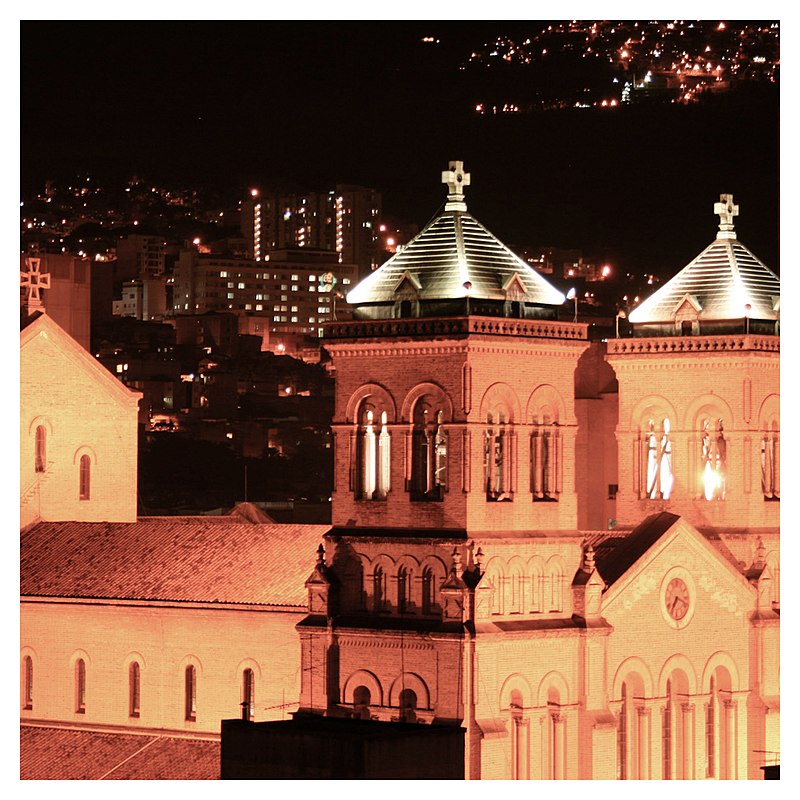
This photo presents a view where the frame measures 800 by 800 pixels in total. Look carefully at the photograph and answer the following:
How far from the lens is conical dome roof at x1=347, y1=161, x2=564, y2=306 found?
71750 millimetres

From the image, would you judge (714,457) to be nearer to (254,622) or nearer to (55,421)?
(254,622)

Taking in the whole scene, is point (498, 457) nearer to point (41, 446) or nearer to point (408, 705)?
point (408, 705)

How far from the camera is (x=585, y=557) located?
2864 inches

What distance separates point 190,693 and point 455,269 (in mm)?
11180

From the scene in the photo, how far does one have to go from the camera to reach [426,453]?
236ft

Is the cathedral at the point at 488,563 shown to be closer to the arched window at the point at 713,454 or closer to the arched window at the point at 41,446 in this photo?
the arched window at the point at 713,454

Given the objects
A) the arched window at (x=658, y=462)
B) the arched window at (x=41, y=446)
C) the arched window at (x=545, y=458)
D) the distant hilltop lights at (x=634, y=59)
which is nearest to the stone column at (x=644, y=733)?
the arched window at (x=545, y=458)

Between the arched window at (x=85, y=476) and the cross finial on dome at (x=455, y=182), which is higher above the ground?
the cross finial on dome at (x=455, y=182)

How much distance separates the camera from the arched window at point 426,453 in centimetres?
7162

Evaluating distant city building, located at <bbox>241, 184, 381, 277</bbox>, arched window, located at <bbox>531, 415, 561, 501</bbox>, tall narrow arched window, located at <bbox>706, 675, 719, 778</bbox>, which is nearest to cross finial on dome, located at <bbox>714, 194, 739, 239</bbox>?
arched window, located at <bbox>531, 415, 561, 501</bbox>

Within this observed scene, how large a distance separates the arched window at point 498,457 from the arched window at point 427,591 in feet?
6.76
